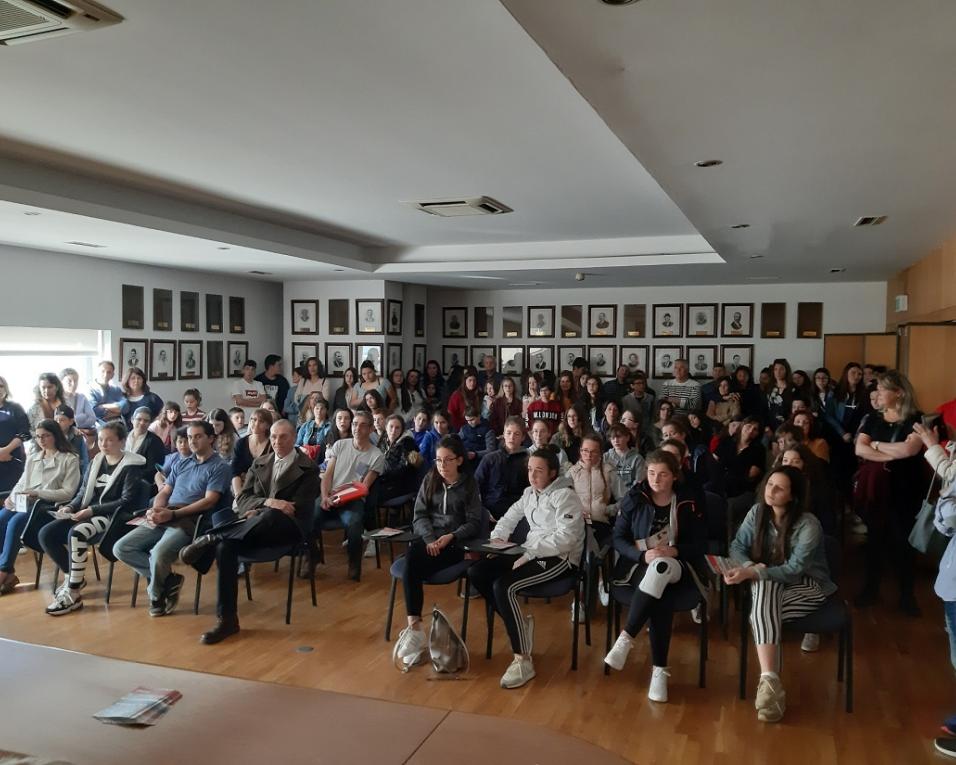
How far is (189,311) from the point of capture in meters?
10.4

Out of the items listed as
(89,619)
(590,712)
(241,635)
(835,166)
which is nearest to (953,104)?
(835,166)

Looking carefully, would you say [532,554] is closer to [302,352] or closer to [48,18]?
[48,18]

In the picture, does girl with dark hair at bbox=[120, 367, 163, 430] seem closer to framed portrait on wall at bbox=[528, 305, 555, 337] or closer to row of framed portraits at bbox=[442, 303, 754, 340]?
row of framed portraits at bbox=[442, 303, 754, 340]

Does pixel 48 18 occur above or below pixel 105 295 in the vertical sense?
above

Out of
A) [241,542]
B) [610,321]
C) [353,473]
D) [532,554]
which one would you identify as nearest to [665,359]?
[610,321]

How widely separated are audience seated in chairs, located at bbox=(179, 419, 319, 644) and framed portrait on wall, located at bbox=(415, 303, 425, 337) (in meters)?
7.55

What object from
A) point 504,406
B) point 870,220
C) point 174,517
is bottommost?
point 174,517

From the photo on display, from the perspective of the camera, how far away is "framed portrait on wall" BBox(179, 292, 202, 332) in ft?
33.5

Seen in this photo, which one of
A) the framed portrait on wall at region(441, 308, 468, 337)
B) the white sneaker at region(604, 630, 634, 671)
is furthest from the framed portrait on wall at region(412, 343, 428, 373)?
the white sneaker at region(604, 630, 634, 671)

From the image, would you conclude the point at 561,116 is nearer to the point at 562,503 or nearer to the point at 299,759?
the point at 562,503

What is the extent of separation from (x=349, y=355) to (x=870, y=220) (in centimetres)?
794

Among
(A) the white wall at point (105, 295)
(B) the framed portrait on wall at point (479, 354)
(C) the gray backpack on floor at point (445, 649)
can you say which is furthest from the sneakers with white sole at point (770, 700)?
(B) the framed portrait on wall at point (479, 354)

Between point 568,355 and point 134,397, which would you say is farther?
point 568,355

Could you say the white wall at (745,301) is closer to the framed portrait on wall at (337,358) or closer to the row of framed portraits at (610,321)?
the row of framed portraits at (610,321)
